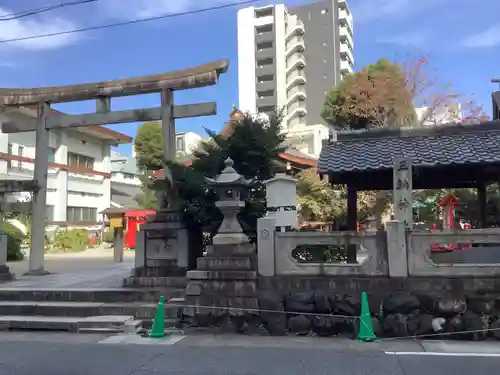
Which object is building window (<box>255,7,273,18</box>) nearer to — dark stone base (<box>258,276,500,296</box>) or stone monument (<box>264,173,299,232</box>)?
stone monument (<box>264,173,299,232</box>)

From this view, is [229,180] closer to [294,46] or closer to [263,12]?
[294,46]

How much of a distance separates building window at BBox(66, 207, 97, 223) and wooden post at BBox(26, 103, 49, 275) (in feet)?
73.1

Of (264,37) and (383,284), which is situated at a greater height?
(264,37)

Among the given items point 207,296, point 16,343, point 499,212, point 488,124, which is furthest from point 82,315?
point 499,212

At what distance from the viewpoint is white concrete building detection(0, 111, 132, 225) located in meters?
31.2

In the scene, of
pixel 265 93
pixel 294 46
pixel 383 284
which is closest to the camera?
pixel 383 284

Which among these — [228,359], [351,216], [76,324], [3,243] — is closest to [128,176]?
[3,243]

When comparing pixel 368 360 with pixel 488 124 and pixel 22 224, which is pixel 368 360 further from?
pixel 22 224

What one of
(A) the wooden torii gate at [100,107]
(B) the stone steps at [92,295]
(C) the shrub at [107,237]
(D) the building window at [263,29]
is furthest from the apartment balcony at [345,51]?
(B) the stone steps at [92,295]

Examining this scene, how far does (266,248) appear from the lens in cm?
937

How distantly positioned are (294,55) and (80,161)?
4822 cm


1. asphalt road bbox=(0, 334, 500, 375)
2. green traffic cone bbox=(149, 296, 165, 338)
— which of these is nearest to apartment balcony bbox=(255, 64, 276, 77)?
green traffic cone bbox=(149, 296, 165, 338)

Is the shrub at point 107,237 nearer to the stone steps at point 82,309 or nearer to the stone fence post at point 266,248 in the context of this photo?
the stone steps at point 82,309

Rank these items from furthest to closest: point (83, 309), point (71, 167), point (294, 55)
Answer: point (294, 55)
point (71, 167)
point (83, 309)
